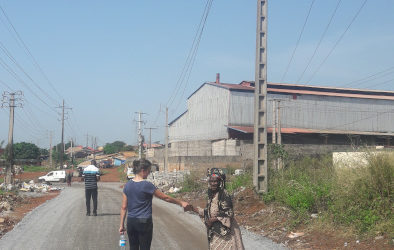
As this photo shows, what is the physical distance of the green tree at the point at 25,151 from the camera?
9650cm

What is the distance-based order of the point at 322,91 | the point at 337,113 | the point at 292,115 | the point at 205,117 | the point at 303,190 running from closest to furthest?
the point at 303,190, the point at 292,115, the point at 337,113, the point at 205,117, the point at 322,91

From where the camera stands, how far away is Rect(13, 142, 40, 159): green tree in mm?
96500

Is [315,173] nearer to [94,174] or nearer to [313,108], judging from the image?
[94,174]

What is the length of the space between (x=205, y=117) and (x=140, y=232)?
5599 cm

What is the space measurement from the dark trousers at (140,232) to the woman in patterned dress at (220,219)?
103cm

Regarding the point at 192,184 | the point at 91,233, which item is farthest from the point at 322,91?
the point at 91,233

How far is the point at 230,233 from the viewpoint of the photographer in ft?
19.3

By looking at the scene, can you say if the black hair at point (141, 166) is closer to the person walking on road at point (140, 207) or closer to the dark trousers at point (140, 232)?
the person walking on road at point (140, 207)

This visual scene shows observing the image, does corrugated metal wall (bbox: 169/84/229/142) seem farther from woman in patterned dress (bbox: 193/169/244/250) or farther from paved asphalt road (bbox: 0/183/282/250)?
woman in patterned dress (bbox: 193/169/244/250)

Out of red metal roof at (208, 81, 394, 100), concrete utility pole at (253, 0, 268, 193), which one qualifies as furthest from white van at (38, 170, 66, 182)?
concrete utility pole at (253, 0, 268, 193)

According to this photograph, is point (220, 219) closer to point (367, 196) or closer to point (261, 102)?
point (367, 196)

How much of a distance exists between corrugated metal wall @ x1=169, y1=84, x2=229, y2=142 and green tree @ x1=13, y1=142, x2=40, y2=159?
4190 cm

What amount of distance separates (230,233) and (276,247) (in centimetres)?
451

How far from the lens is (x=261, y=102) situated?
15.3 metres
